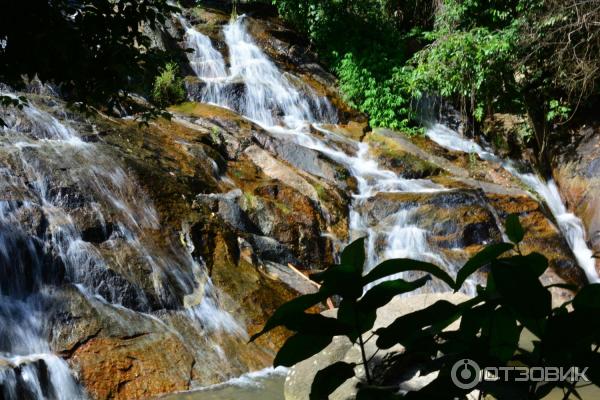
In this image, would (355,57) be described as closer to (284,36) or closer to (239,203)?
(284,36)

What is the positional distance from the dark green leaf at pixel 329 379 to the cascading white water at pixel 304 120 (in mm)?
8553

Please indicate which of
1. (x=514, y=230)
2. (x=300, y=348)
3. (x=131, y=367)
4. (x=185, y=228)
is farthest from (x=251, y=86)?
(x=300, y=348)

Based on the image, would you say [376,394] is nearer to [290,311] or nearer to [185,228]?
[290,311]

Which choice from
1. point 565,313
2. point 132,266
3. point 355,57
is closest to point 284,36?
point 355,57

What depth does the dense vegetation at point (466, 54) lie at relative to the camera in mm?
12734

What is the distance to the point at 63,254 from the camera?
21.4 feet

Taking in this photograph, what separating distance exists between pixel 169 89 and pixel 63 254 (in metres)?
7.03

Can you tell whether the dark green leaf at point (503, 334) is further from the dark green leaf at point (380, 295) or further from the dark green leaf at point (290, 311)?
the dark green leaf at point (290, 311)

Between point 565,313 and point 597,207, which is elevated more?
point 597,207

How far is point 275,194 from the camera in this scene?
32.2 ft

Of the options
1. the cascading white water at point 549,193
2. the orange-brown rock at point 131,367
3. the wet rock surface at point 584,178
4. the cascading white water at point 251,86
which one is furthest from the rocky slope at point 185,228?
the wet rock surface at point 584,178

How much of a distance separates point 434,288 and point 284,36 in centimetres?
970

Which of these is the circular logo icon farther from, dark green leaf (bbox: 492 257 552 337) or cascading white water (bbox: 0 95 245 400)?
cascading white water (bbox: 0 95 245 400)

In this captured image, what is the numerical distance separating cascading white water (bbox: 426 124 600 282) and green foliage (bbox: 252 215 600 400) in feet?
33.3
